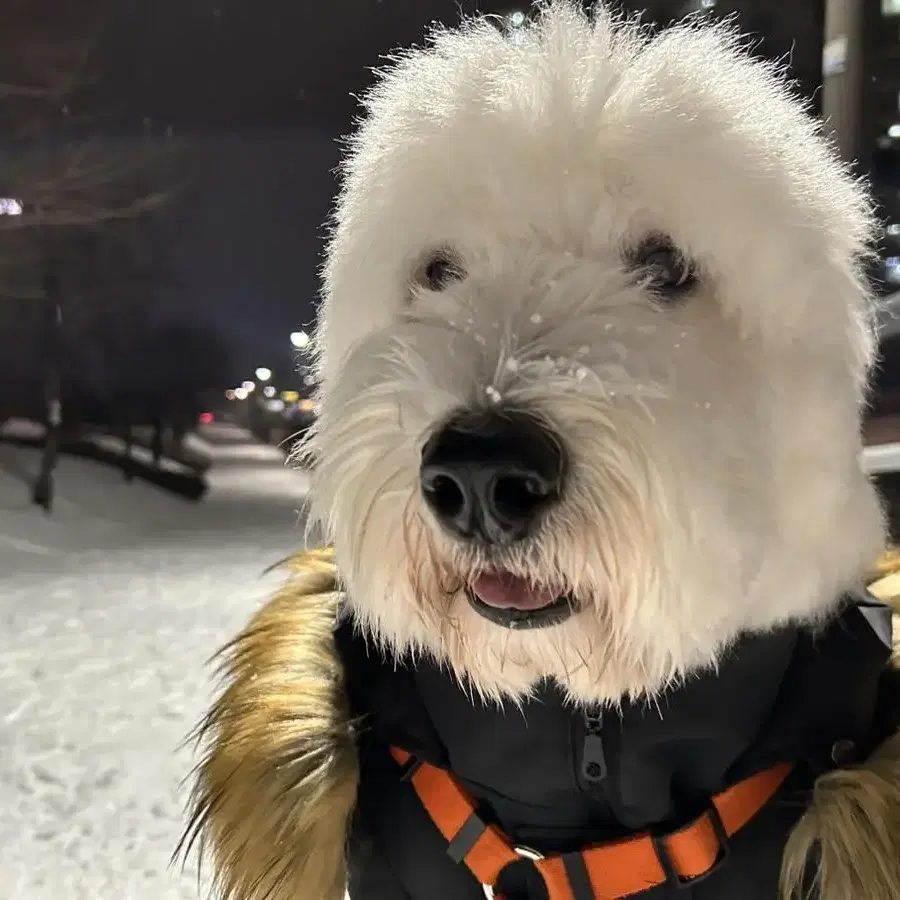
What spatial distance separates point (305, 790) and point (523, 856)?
0.18m

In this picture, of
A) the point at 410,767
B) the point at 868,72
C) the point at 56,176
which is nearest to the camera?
the point at 410,767

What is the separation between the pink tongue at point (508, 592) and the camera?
1.95 feet

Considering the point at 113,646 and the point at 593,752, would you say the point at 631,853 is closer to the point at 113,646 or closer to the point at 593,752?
the point at 593,752

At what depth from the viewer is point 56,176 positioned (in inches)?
160

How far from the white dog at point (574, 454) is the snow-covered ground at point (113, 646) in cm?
21

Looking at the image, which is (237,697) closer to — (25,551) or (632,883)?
(632,883)

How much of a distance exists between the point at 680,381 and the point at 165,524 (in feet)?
12.8

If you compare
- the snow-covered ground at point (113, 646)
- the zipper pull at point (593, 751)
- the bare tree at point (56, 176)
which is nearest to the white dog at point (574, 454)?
the zipper pull at point (593, 751)

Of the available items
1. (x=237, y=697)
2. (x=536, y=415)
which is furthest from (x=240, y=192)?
(x=536, y=415)

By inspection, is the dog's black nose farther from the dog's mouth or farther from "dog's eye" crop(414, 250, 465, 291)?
"dog's eye" crop(414, 250, 465, 291)

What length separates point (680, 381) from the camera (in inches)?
23.1

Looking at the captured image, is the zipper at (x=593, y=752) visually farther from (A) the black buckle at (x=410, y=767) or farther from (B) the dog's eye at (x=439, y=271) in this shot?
(B) the dog's eye at (x=439, y=271)

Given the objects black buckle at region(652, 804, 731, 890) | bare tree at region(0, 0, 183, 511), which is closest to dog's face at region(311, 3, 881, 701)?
black buckle at region(652, 804, 731, 890)

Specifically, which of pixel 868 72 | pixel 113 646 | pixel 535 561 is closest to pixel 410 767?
pixel 535 561
